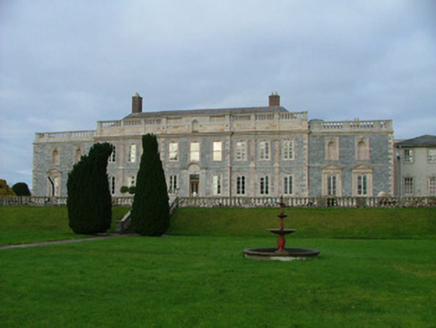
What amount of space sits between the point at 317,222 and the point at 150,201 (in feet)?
31.9

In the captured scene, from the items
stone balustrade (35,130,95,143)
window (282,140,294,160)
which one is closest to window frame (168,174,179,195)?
stone balustrade (35,130,95,143)

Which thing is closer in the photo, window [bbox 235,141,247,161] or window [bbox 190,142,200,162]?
window [bbox 235,141,247,161]

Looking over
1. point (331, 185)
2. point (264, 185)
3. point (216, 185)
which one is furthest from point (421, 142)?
point (216, 185)

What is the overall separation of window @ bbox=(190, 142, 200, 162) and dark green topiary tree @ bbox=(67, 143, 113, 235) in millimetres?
18292

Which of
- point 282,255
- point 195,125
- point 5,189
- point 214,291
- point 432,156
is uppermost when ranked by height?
point 195,125

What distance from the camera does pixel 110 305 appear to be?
9.15 metres

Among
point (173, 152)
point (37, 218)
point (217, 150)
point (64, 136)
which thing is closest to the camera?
point (37, 218)

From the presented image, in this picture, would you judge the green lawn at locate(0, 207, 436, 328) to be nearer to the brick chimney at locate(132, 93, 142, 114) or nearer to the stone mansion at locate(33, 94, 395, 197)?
the stone mansion at locate(33, 94, 395, 197)

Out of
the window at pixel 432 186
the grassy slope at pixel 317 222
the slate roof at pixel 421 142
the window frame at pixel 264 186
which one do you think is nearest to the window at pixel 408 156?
the slate roof at pixel 421 142

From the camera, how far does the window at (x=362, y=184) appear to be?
4358 cm

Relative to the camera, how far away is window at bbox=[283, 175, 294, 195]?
4459 cm

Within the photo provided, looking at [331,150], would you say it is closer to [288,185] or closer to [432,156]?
[288,185]

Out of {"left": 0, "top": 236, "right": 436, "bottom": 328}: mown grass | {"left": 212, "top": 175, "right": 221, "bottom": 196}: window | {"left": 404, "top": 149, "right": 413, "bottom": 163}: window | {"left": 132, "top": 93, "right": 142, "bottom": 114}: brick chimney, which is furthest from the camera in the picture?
{"left": 132, "top": 93, "right": 142, "bottom": 114}: brick chimney

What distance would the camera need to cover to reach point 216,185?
4581 centimetres
